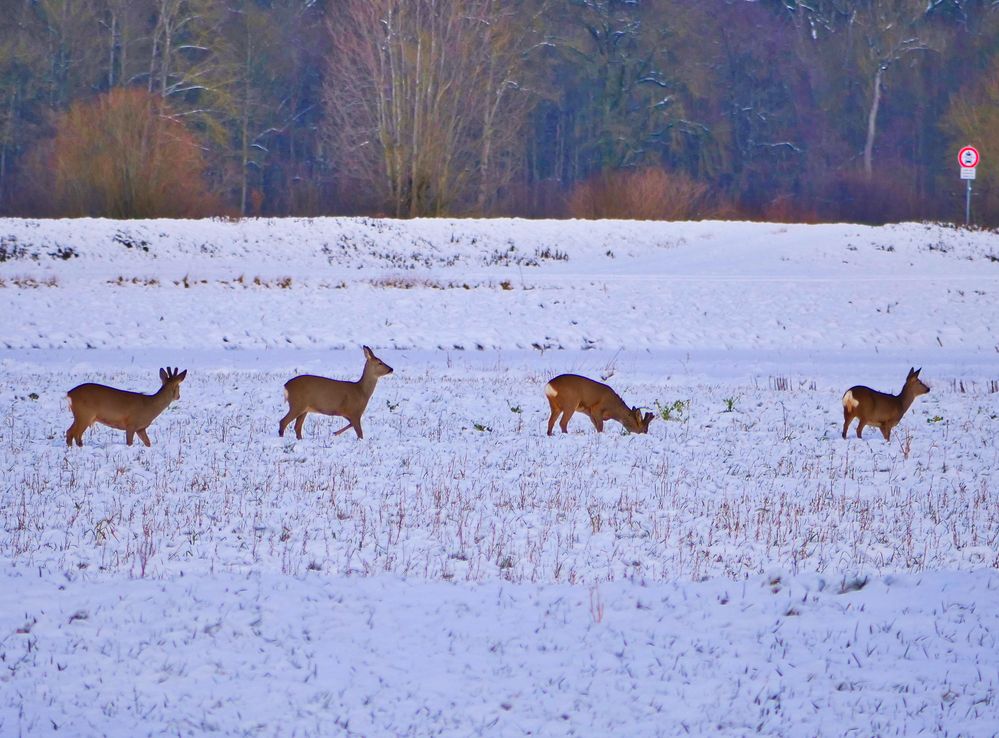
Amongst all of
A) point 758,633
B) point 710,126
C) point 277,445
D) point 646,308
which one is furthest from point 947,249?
point 758,633

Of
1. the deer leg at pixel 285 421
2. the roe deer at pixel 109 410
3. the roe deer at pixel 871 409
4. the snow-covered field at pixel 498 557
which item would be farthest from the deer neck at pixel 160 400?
the roe deer at pixel 871 409

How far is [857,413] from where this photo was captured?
1315 centimetres

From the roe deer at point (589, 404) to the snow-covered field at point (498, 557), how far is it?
208mm

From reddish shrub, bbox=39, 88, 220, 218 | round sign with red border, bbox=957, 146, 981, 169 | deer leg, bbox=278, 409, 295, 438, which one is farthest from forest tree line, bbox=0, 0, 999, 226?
deer leg, bbox=278, 409, 295, 438

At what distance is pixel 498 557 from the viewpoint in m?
8.03

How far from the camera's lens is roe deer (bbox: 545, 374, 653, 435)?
13500mm

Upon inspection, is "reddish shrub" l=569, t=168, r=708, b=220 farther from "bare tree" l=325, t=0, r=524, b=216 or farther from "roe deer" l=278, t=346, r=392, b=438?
"roe deer" l=278, t=346, r=392, b=438

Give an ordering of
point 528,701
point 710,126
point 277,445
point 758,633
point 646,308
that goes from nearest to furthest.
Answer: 1. point 528,701
2. point 758,633
3. point 277,445
4. point 646,308
5. point 710,126

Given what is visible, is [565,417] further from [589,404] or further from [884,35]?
[884,35]

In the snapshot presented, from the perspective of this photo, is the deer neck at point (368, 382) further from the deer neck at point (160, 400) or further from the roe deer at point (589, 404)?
the deer neck at point (160, 400)

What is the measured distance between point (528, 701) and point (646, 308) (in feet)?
72.4

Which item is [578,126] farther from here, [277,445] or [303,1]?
[277,445]

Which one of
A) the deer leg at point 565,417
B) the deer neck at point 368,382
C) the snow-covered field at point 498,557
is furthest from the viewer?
the deer leg at point 565,417

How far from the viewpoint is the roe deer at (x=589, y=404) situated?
13500 millimetres
